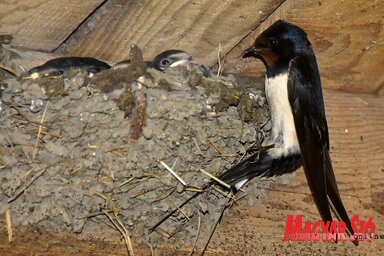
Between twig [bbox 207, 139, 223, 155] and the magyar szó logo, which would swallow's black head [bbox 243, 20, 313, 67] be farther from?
the magyar szó logo

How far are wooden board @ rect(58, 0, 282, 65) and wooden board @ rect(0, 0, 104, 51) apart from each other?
2.8 inches

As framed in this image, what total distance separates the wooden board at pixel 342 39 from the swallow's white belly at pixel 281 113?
0.11 m

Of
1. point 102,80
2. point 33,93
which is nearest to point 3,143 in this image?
point 33,93

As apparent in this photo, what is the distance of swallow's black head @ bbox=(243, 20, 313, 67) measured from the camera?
3.13 metres

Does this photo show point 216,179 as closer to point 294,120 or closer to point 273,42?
point 294,120

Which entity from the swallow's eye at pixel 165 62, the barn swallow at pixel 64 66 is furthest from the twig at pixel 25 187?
the swallow's eye at pixel 165 62

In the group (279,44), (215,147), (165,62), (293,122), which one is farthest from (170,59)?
(293,122)

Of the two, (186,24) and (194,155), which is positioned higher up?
(186,24)

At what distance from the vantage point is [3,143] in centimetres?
290

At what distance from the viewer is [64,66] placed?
3.06 m

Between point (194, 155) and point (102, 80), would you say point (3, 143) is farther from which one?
point (194, 155)

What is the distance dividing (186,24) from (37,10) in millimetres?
538

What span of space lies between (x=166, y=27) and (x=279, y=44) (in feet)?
1.77

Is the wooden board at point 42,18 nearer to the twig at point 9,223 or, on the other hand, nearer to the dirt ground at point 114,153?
the dirt ground at point 114,153
